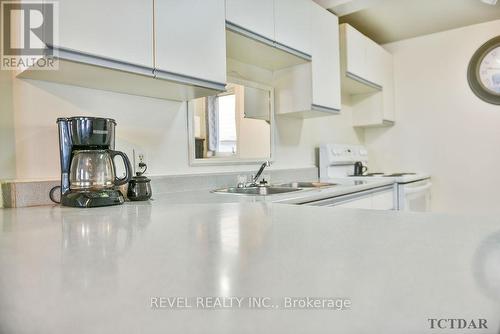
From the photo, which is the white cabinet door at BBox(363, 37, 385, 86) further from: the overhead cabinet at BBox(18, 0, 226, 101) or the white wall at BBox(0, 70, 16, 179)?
the white wall at BBox(0, 70, 16, 179)

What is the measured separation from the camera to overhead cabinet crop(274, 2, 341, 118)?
227 centimetres

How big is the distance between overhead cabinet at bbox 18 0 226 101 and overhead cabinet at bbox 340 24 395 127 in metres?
1.45

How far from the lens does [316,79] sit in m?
2.29

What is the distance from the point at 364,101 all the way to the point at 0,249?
327cm

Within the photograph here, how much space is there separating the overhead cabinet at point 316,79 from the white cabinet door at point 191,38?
0.85 m

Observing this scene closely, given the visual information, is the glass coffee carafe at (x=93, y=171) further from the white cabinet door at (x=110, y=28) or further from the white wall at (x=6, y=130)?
the white cabinet door at (x=110, y=28)

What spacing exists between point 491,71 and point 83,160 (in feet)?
10.9

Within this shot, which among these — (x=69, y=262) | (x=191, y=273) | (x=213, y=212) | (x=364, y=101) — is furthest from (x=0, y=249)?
(x=364, y=101)

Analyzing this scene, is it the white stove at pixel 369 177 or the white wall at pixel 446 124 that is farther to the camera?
the white wall at pixel 446 124

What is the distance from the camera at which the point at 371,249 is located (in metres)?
0.52

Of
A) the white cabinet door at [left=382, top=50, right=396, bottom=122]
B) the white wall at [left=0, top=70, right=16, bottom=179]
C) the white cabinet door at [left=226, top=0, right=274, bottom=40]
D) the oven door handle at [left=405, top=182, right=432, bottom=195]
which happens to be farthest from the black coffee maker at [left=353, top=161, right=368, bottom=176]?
the white wall at [left=0, top=70, right=16, bottom=179]

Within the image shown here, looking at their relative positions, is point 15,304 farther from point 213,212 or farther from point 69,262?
point 213,212

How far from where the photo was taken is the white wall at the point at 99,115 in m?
1.31

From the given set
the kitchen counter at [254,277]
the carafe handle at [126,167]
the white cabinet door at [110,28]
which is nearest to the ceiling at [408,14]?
the white cabinet door at [110,28]
